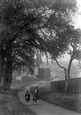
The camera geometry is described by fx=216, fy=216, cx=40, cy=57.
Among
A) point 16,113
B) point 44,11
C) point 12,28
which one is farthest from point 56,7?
point 16,113

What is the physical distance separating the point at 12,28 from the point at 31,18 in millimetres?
2565

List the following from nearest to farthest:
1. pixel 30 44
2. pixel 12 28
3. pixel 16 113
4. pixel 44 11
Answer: pixel 16 113 < pixel 12 28 < pixel 44 11 < pixel 30 44

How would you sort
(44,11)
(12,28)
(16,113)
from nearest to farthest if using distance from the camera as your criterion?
(16,113), (12,28), (44,11)

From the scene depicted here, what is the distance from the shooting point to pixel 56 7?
18.9 m

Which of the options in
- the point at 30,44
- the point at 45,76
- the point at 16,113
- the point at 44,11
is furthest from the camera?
the point at 45,76

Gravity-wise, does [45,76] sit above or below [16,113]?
above

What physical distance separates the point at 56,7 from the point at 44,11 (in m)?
1.17

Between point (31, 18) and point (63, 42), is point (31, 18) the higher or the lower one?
the higher one

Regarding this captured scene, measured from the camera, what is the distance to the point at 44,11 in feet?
63.6

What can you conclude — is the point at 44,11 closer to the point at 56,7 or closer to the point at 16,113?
the point at 56,7

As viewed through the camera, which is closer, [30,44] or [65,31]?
[65,31]

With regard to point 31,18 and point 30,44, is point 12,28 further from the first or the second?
point 30,44

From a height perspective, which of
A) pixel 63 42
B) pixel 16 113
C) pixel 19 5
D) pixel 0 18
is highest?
pixel 19 5

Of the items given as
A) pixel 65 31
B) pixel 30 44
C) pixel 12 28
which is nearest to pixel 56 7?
pixel 65 31
